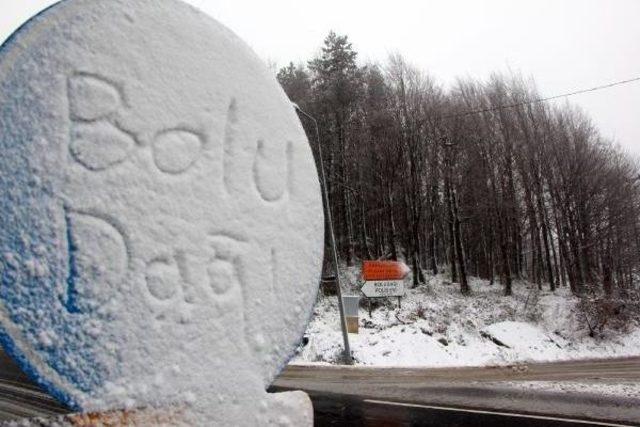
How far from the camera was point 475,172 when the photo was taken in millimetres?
26719

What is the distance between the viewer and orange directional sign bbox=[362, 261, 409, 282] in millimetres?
17281

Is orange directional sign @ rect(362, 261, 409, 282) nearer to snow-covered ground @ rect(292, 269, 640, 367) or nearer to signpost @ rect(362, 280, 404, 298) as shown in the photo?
signpost @ rect(362, 280, 404, 298)

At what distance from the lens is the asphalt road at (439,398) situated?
7.02 m

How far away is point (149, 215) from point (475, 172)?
89.5 feet

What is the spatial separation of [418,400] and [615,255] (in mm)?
20141

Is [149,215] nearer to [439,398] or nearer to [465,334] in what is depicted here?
[439,398]

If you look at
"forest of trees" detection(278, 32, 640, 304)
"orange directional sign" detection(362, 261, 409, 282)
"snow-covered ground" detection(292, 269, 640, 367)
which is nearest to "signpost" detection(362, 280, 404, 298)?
"orange directional sign" detection(362, 261, 409, 282)

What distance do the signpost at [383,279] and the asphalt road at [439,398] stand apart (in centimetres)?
419

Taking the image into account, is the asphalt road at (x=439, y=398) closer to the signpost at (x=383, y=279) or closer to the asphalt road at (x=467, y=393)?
the asphalt road at (x=467, y=393)

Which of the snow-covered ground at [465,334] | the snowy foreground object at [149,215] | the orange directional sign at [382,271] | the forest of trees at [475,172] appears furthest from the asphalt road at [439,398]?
the forest of trees at [475,172]

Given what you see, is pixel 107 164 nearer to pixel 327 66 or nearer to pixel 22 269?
pixel 22 269

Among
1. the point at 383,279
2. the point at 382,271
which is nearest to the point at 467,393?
the point at 383,279

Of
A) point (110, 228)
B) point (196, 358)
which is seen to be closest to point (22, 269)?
point (110, 228)

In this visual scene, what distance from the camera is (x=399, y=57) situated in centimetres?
2862
